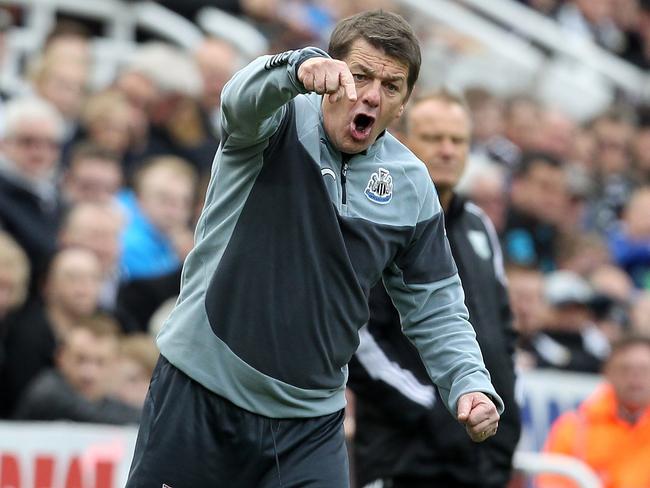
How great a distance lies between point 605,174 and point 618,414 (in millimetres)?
6124

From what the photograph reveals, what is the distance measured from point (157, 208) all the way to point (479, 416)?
17.4 feet

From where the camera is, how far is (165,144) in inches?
424

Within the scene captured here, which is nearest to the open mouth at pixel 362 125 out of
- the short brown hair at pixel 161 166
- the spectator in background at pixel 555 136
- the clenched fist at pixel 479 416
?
the clenched fist at pixel 479 416

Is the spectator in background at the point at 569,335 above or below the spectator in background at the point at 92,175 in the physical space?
below

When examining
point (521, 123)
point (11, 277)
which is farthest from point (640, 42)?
point (11, 277)

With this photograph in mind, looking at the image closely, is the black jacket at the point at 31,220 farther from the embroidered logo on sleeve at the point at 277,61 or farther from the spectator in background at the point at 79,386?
the embroidered logo on sleeve at the point at 277,61

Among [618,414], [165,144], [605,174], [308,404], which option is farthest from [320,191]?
[605,174]

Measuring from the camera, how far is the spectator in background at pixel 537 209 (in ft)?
39.2

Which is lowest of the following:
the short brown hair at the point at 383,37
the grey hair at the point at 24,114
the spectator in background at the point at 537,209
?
the spectator in background at the point at 537,209

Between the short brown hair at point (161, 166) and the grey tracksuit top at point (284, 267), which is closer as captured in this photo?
the grey tracksuit top at point (284, 267)

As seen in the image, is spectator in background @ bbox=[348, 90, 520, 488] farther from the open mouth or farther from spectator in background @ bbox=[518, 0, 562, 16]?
spectator in background @ bbox=[518, 0, 562, 16]

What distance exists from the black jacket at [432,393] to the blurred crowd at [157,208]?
2.42 feet

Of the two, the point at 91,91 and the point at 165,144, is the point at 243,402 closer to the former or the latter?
the point at 165,144

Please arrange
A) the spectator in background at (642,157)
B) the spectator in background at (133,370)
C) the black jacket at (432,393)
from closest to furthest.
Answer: the black jacket at (432,393), the spectator in background at (133,370), the spectator in background at (642,157)
